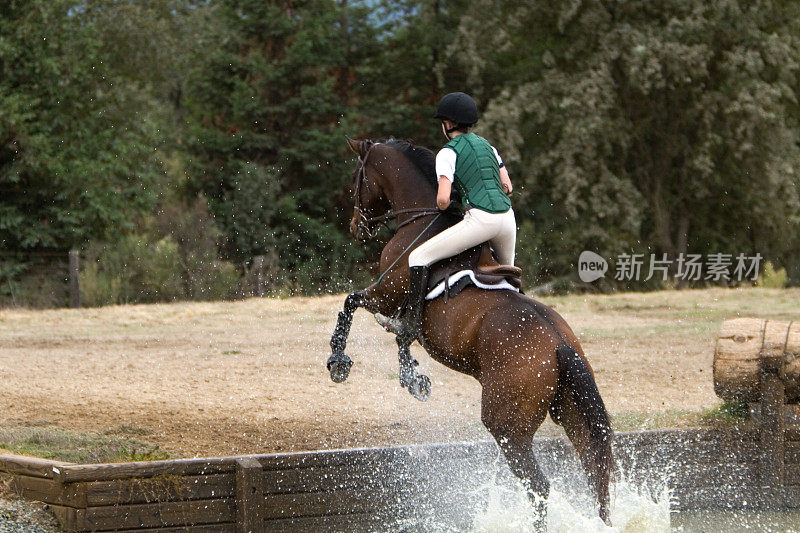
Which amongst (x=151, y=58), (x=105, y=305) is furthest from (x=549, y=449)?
(x=151, y=58)

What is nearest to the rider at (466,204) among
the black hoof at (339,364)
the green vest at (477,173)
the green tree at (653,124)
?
the green vest at (477,173)

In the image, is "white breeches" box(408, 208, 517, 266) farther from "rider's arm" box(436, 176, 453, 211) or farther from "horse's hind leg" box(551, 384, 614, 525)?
"horse's hind leg" box(551, 384, 614, 525)

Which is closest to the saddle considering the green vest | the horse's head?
the green vest

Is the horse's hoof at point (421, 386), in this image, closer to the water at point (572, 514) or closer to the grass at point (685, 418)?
the water at point (572, 514)

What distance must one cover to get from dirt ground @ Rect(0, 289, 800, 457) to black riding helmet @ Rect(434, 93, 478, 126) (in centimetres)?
287

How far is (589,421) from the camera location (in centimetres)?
548

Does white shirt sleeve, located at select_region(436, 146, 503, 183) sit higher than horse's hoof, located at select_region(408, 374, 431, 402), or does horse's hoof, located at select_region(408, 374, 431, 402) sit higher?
white shirt sleeve, located at select_region(436, 146, 503, 183)

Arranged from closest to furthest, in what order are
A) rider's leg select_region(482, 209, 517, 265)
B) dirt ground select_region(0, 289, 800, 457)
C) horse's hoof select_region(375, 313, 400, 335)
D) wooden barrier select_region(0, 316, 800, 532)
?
1. wooden barrier select_region(0, 316, 800, 532)
2. rider's leg select_region(482, 209, 517, 265)
3. horse's hoof select_region(375, 313, 400, 335)
4. dirt ground select_region(0, 289, 800, 457)

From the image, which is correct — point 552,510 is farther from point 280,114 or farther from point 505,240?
point 280,114

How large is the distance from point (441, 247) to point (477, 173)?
1.65ft

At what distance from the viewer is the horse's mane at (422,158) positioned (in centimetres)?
664

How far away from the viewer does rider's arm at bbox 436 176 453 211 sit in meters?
6.07

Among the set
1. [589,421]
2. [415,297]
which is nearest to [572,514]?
[589,421]

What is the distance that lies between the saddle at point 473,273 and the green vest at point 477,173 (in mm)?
303
